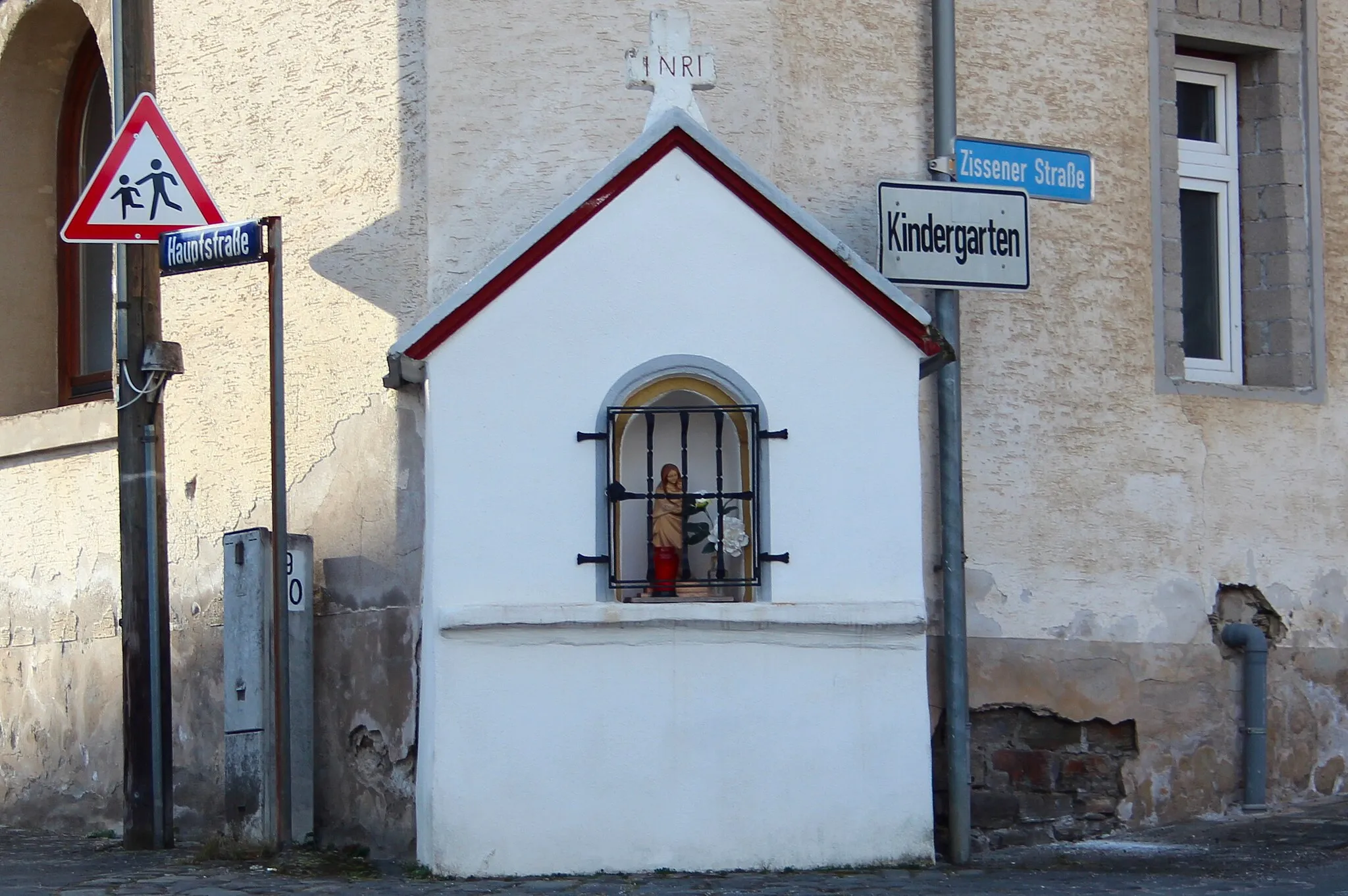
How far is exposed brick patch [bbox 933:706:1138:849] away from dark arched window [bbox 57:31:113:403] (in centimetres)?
516

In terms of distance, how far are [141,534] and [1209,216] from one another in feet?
17.8

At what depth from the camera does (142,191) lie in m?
7.95

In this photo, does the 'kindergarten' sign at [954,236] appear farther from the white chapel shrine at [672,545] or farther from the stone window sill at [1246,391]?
the stone window sill at [1246,391]

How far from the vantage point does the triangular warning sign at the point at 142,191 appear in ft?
25.8

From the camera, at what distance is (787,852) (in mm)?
7344

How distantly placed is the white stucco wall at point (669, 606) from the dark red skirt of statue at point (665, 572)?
0.17 metres

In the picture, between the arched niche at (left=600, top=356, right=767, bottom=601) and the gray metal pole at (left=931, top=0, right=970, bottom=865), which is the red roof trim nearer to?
the gray metal pole at (left=931, top=0, right=970, bottom=865)

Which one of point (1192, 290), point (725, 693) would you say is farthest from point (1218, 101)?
point (725, 693)

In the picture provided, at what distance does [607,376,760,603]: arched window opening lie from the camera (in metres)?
7.51

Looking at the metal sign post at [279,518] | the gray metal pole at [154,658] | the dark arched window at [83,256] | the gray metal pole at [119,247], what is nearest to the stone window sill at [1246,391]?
the metal sign post at [279,518]

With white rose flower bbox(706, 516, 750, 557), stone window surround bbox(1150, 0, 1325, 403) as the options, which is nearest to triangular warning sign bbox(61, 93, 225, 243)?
white rose flower bbox(706, 516, 750, 557)

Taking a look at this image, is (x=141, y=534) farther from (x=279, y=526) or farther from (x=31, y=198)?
(x=31, y=198)

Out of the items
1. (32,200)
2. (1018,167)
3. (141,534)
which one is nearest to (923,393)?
(1018,167)

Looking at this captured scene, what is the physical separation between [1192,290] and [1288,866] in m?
3.32
